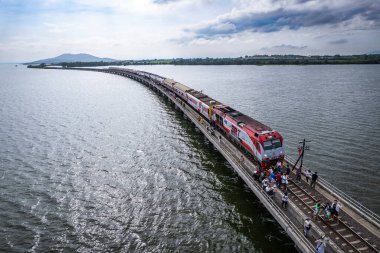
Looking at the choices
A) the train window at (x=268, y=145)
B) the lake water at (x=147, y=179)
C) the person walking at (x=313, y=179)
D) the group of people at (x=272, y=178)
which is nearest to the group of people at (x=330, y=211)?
the lake water at (x=147, y=179)

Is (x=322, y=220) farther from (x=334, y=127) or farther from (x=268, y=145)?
(x=334, y=127)

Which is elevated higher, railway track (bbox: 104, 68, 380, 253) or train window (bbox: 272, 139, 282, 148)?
train window (bbox: 272, 139, 282, 148)

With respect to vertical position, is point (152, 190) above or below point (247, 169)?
below

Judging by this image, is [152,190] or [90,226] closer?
[90,226]

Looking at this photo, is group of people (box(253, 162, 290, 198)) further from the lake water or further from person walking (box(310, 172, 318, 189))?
the lake water

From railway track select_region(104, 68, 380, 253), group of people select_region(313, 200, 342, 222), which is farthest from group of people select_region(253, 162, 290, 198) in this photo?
group of people select_region(313, 200, 342, 222)

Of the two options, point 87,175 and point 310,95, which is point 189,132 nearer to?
point 87,175

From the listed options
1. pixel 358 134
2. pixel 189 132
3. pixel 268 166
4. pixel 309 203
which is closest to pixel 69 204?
pixel 268 166
